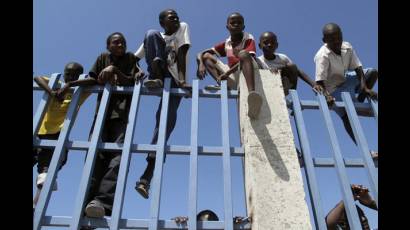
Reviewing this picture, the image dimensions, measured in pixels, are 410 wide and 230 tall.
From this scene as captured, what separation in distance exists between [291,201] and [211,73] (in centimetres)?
165

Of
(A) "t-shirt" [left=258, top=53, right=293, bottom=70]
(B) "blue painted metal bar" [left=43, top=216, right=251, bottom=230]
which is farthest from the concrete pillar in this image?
(A) "t-shirt" [left=258, top=53, right=293, bottom=70]

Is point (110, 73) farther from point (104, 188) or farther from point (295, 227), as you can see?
point (295, 227)

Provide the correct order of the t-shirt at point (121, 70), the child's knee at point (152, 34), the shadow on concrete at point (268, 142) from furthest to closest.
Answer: the child's knee at point (152, 34)
the t-shirt at point (121, 70)
the shadow on concrete at point (268, 142)

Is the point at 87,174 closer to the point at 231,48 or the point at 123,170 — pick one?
the point at 123,170

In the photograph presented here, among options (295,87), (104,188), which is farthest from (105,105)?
(295,87)

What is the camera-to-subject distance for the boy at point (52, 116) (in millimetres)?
2885

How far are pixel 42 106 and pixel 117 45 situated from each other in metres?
0.99

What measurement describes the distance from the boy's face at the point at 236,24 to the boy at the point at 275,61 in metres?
0.24

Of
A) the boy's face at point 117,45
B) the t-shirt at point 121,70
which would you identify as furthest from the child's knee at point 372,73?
the boy's face at point 117,45

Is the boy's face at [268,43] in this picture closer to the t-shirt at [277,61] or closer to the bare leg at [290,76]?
the t-shirt at [277,61]

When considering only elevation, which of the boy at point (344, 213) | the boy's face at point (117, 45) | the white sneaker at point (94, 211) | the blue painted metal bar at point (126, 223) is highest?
the boy's face at point (117, 45)

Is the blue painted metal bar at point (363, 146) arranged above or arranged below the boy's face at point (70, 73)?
below

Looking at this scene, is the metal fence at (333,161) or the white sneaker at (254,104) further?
the white sneaker at (254,104)
